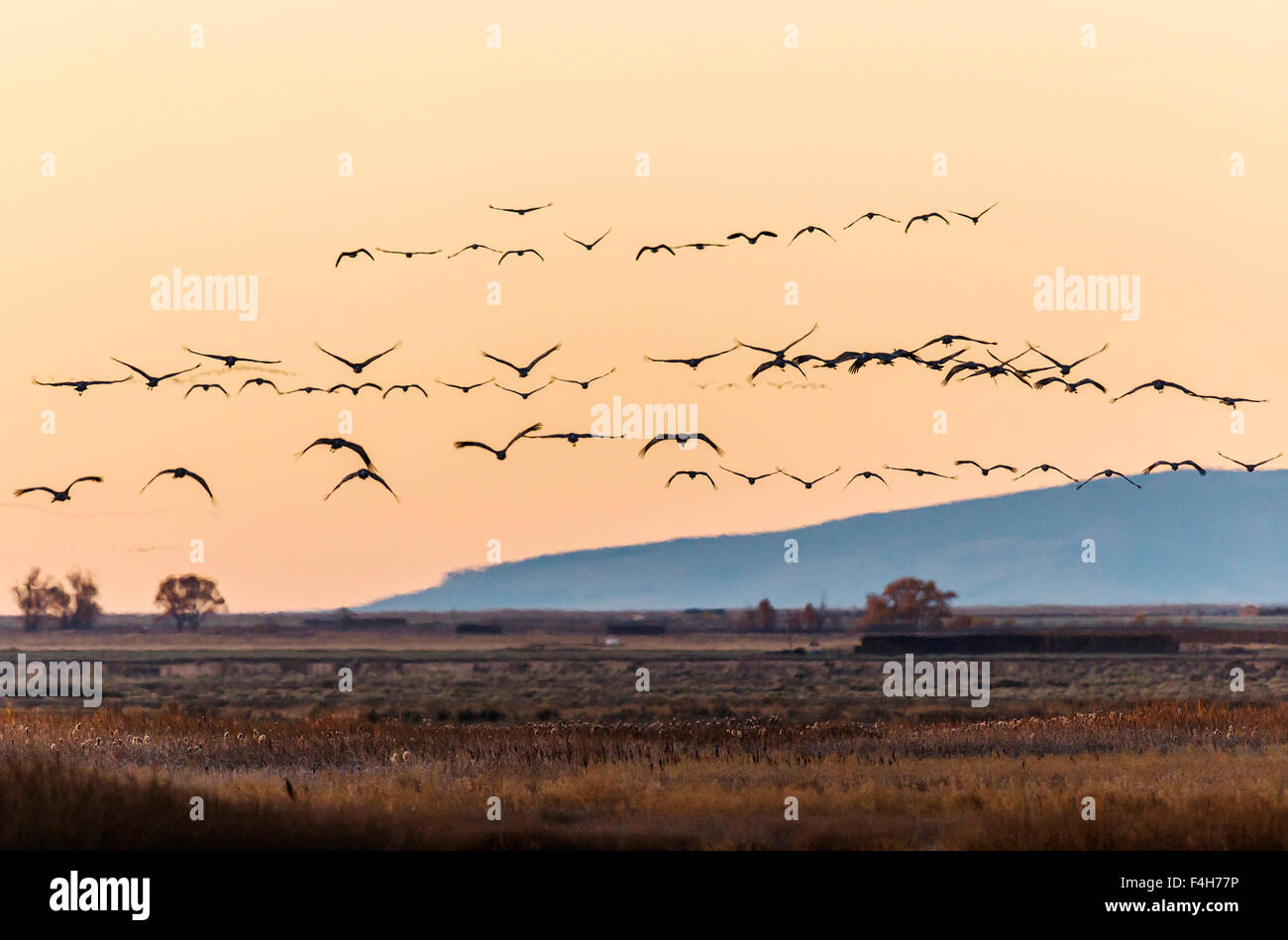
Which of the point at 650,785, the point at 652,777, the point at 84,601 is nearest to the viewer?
the point at 650,785

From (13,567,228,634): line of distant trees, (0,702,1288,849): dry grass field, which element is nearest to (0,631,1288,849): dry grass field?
(0,702,1288,849): dry grass field

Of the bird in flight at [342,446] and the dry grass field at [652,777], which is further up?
the bird in flight at [342,446]

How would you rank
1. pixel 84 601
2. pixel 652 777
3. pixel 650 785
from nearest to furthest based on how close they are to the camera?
pixel 650 785
pixel 652 777
pixel 84 601

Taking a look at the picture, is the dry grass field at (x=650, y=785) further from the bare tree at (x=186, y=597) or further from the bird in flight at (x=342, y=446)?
the bare tree at (x=186, y=597)

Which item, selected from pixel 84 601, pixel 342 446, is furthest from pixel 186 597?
pixel 342 446

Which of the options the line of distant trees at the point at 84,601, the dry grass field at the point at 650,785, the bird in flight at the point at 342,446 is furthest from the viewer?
the line of distant trees at the point at 84,601

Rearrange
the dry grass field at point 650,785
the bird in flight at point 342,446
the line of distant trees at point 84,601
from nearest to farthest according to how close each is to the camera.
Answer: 1. the dry grass field at point 650,785
2. the bird in flight at point 342,446
3. the line of distant trees at point 84,601

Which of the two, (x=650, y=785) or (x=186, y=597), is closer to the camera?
(x=650, y=785)

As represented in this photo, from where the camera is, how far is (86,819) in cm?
1950

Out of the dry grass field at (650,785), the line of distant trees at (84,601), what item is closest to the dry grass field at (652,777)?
the dry grass field at (650,785)

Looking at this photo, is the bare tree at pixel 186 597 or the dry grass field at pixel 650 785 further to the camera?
the bare tree at pixel 186 597

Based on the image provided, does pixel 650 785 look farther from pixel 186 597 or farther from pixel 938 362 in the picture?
pixel 186 597
